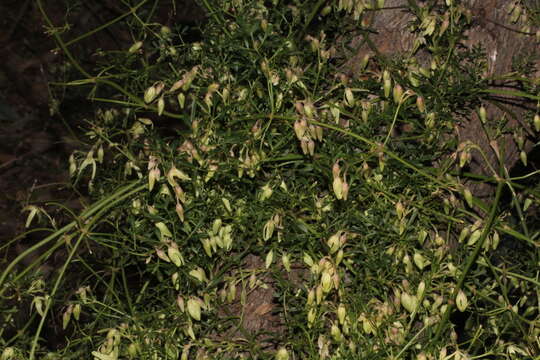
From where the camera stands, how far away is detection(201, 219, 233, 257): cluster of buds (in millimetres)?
1189

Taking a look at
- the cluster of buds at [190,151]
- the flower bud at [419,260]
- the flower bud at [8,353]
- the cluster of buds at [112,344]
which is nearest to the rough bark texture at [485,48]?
the flower bud at [419,260]

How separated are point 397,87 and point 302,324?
1.33 ft

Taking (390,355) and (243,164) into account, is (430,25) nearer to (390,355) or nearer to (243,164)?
(243,164)

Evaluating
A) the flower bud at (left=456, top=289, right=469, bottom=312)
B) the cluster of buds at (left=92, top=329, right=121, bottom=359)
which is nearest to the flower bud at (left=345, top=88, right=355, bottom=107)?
the flower bud at (left=456, top=289, right=469, bottom=312)

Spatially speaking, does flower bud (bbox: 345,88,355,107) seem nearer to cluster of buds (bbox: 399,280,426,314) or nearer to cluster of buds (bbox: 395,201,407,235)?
cluster of buds (bbox: 395,201,407,235)

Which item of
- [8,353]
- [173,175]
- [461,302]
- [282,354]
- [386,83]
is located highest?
[386,83]

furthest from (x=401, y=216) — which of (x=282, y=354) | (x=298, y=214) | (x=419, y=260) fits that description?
(x=282, y=354)

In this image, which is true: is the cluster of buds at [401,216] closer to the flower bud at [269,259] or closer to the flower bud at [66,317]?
the flower bud at [269,259]

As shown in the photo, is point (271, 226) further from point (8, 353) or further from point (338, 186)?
point (8, 353)

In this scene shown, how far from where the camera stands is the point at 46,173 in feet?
9.70

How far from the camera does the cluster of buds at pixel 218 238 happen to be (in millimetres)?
1189

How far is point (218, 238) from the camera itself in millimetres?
1196

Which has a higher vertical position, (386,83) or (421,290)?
(386,83)

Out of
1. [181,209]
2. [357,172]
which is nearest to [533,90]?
[357,172]
